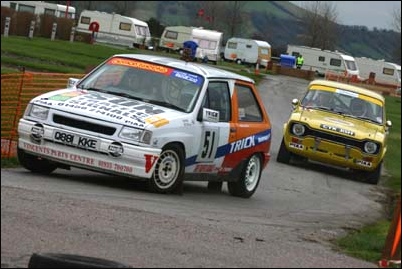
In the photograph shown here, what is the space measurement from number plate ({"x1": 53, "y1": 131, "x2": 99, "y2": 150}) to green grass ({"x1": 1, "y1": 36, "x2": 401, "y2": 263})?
1.32 m

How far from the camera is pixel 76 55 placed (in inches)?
1183

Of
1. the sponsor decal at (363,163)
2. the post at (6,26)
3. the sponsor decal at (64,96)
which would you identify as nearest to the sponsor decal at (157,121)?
the sponsor decal at (64,96)

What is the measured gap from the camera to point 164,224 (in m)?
8.13

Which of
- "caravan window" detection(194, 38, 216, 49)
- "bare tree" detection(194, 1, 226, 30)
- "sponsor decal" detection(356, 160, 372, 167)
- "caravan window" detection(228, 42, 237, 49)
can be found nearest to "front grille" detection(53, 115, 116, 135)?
Answer: "sponsor decal" detection(356, 160, 372, 167)

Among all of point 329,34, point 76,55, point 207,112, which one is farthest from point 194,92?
point 76,55

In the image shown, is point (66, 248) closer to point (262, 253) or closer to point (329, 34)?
point (262, 253)

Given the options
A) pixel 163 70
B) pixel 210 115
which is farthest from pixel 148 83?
pixel 210 115

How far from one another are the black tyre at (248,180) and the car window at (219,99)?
993 millimetres

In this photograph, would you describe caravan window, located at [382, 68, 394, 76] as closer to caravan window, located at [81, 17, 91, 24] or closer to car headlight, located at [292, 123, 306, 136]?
caravan window, located at [81, 17, 91, 24]

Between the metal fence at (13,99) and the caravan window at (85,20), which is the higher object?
the caravan window at (85,20)

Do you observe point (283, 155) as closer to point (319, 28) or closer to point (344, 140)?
point (344, 140)

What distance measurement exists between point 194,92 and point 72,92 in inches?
62.4

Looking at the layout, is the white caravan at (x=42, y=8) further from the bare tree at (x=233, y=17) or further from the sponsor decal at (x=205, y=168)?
the sponsor decal at (x=205, y=168)

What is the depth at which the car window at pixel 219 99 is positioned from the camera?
37.4 feet
